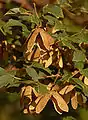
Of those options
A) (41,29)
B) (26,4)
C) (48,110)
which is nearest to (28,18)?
(41,29)

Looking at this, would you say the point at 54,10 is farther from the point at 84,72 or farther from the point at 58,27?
the point at 84,72

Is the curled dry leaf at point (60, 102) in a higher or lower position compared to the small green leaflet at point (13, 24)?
lower

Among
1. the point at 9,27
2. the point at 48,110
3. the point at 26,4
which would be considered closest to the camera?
the point at 9,27

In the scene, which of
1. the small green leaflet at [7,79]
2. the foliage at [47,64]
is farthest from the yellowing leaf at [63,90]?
the small green leaflet at [7,79]

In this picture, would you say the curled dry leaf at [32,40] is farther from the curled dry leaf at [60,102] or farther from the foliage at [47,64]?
the curled dry leaf at [60,102]

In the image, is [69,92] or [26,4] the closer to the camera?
[69,92]

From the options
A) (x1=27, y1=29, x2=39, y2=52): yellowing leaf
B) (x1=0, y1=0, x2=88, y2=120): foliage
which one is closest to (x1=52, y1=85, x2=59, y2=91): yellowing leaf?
(x1=0, y1=0, x2=88, y2=120): foliage

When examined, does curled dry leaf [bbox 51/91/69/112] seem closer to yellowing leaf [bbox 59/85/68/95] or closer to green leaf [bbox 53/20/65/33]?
yellowing leaf [bbox 59/85/68/95]

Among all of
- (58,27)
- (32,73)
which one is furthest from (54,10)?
(32,73)

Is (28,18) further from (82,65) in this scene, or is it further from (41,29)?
(82,65)
